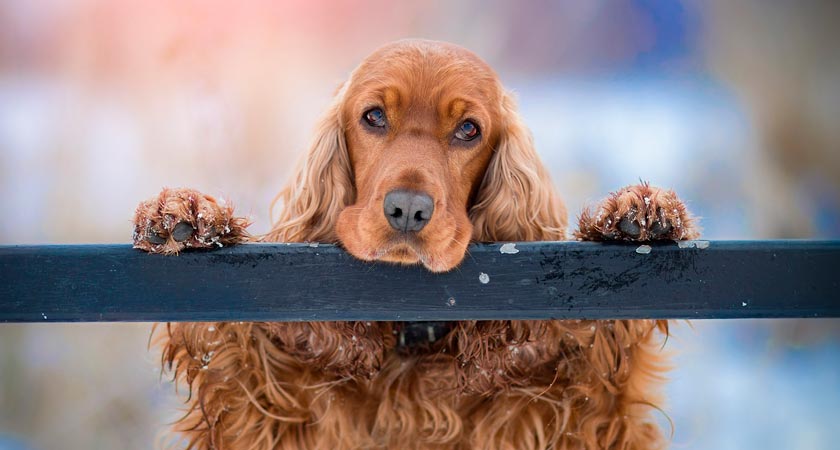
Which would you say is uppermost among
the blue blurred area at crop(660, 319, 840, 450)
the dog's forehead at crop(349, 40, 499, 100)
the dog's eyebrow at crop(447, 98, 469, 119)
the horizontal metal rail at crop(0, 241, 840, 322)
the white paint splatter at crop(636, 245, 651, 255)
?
the dog's forehead at crop(349, 40, 499, 100)

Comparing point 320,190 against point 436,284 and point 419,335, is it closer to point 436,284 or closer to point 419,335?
point 419,335

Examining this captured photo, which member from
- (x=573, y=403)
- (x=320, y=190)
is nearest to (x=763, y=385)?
(x=573, y=403)

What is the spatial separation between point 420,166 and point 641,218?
2.16 feet

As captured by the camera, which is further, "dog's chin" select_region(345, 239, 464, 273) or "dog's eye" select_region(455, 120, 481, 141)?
"dog's eye" select_region(455, 120, 481, 141)

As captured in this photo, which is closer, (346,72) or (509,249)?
(509,249)

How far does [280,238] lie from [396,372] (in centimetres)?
58

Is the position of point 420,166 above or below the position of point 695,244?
above

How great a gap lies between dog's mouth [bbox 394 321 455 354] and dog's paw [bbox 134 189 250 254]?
2.70 ft

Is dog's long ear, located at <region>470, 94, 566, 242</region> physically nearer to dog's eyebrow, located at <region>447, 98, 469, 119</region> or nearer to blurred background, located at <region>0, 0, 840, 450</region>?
dog's eyebrow, located at <region>447, 98, 469, 119</region>

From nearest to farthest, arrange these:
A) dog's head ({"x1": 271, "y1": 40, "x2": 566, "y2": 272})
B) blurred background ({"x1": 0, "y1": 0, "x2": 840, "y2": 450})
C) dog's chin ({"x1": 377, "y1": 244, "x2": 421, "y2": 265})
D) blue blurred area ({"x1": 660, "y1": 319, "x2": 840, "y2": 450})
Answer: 1. dog's chin ({"x1": 377, "y1": 244, "x2": 421, "y2": 265})
2. dog's head ({"x1": 271, "y1": 40, "x2": 566, "y2": 272})
3. blue blurred area ({"x1": 660, "y1": 319, "x2": 840, "y2": 450})
4. blurred background ({"x1": 0, "y1": 0, "x2": 840, "y2": 450})

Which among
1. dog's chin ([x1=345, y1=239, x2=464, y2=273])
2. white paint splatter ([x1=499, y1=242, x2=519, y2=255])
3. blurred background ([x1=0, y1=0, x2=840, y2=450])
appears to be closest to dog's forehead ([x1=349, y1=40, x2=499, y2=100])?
dog's chin ([x1=345, y1=239, x2=464, y2=273])

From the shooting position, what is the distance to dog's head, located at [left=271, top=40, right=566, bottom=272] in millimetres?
2234

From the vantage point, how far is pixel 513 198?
9.05 feet

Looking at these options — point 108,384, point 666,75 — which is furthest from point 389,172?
point 108,384
